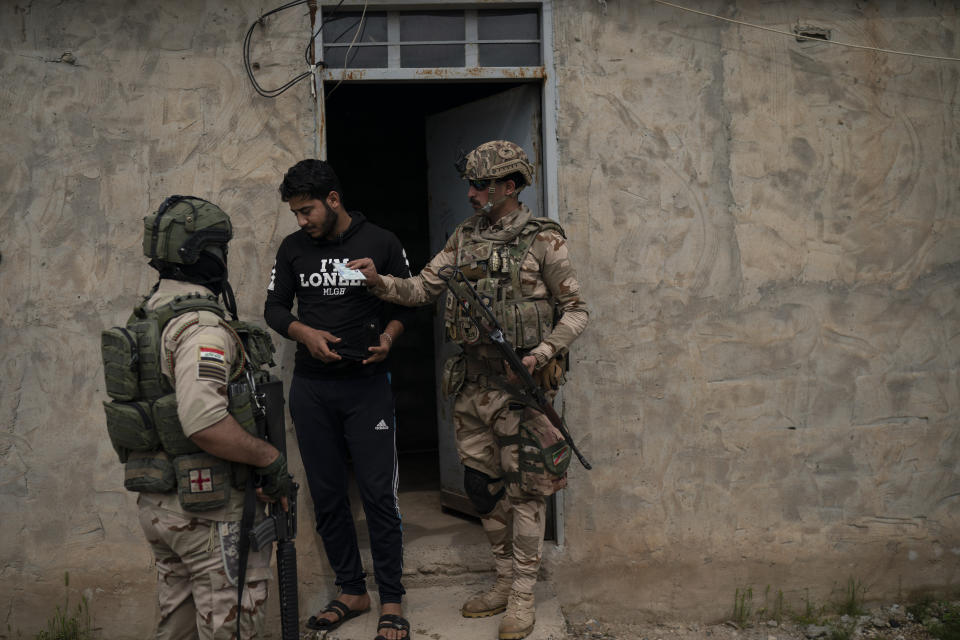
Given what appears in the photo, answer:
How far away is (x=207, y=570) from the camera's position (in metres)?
2.83

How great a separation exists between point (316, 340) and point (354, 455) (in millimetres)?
598

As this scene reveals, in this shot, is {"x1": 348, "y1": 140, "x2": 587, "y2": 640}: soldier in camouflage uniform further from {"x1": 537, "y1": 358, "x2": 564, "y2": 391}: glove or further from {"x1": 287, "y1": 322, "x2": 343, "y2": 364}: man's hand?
{"x1": 287, "y1": 322, "x2": 343, "y2": 364}: man's hand

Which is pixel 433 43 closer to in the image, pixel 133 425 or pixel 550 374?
pixel 550 374

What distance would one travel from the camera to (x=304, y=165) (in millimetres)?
3730

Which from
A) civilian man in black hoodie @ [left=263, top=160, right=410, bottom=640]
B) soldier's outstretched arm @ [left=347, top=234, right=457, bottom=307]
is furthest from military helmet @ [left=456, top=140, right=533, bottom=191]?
civilian man in black hoodie @ [left=263, top=160, right=410, bottom=640]

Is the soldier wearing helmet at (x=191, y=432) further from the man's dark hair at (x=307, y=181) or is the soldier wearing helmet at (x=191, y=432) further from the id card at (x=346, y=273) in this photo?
the id card at (x=346, y=273)

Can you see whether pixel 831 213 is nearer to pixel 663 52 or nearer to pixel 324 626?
pixel 663 52

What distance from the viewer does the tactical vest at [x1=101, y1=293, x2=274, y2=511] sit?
276 centimetres

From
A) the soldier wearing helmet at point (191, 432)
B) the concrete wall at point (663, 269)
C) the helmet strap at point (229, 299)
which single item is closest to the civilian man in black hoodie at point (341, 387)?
the concrete wall at point (663, 269)

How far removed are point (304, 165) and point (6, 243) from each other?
5.79ft

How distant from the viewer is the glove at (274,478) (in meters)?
2.89

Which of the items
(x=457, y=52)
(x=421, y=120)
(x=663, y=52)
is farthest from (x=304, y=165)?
(x=421, y=120)

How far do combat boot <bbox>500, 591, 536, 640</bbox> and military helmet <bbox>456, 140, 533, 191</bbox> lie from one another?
6.47 feet

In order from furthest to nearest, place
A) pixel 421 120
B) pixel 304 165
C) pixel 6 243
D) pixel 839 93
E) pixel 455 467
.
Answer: pixel 421 120 → pixel 455 467 → pixel 839 93 → pixel 6 243 → pixel 304 165
